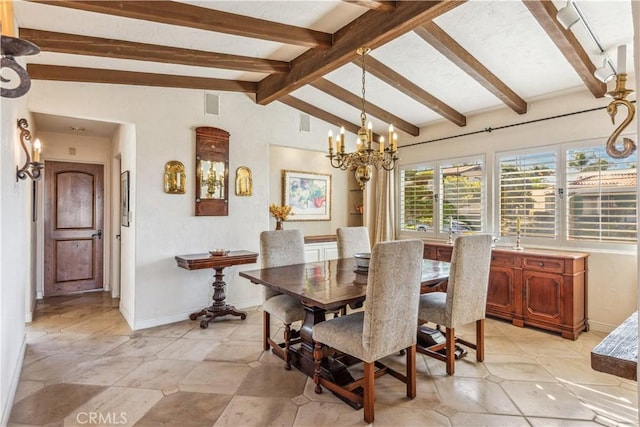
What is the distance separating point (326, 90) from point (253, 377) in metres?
3.29

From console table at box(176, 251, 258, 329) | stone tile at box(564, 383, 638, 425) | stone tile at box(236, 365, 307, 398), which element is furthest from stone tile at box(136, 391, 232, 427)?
stone tile at box(564, 383, 638, 425)

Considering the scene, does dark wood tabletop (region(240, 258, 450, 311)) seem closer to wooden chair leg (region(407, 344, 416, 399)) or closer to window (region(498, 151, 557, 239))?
wooden chair leg (region(407, 344, 416, 399))

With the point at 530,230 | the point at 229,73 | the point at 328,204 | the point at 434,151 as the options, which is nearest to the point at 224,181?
the point at 229,73

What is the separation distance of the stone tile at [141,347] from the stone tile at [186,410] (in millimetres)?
913

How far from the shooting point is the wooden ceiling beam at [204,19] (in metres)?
2.26

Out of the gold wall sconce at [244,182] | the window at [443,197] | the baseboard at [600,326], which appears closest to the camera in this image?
the baseboard at [600,326]

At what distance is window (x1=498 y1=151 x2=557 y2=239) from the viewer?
3906 mm

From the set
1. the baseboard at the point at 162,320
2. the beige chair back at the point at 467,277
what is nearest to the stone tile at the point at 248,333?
the baseboard at the point at 162,320

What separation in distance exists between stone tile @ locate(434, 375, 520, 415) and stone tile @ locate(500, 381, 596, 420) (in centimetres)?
7

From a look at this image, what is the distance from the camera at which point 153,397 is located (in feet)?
7.77

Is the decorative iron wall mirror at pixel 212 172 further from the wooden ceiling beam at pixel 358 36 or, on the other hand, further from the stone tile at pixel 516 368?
the stone tile at pixel 516 368

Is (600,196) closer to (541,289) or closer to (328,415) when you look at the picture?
(541,289)

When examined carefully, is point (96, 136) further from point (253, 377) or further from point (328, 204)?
point (253, 377)

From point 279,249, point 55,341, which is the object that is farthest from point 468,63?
point 55,341
